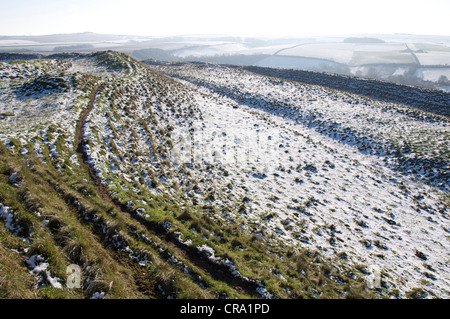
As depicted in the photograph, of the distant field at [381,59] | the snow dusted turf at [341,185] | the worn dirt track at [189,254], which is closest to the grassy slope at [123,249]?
the worn dirt track at [189,254]

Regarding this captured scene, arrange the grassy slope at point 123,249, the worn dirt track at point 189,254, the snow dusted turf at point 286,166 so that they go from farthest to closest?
1. the snow dusted turf at point 286,166
2. the worn dirt track at point 189,254
3. the grassy slope at point 123,249

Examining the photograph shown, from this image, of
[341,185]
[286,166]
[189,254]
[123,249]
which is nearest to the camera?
[123,249]

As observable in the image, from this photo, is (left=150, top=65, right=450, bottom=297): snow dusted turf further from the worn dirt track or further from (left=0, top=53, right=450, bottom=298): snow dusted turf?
the worn dirt track

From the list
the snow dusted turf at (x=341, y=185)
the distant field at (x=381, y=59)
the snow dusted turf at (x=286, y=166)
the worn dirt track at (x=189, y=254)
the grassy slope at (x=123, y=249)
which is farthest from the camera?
the distant field at (x=381, y=59)

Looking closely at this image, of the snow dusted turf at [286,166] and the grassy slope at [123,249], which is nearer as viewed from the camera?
the grassy slope at [123,249]

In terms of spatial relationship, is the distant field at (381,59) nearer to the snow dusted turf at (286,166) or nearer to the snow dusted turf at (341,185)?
the snow dusted turf at (341,185)

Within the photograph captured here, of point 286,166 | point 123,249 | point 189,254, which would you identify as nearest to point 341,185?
point 286,166

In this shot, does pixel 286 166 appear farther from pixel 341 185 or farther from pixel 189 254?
pixel 189 254

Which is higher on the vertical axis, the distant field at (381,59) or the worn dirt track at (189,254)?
the distant field at (381,59)

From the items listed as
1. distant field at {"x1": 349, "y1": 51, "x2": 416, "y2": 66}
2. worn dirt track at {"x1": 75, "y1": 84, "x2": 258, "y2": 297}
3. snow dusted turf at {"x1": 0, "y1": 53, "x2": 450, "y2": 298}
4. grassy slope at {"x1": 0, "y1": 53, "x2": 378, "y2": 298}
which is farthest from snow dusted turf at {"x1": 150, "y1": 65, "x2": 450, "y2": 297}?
distant field at {"x1": 349, "y1": 51, "x2": 416, "y2": 66}
